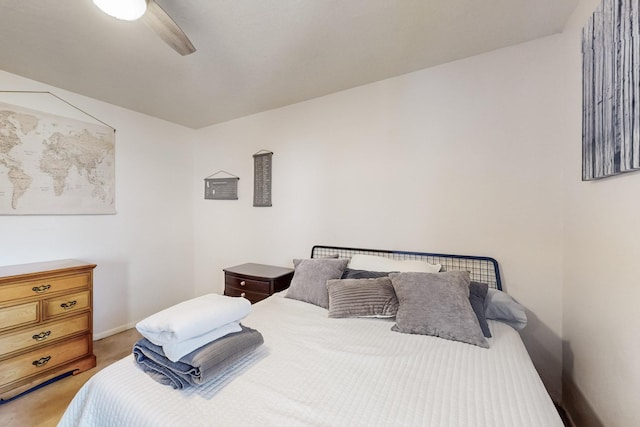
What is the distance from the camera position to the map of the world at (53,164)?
2.14 metres

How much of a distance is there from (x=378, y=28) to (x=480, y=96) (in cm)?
94

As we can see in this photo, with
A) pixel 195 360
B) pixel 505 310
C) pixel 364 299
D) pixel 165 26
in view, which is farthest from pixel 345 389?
pixel 165 26

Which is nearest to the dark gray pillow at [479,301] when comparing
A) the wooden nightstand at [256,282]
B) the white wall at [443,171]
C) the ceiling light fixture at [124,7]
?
the white wall at [443,171]

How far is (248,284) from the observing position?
2.45m

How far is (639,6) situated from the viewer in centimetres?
94

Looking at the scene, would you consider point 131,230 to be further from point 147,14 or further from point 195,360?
point 195,360

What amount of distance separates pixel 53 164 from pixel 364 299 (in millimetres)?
3073

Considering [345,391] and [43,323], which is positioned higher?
[345,391]

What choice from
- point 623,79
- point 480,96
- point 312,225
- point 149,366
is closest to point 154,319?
point 149,366

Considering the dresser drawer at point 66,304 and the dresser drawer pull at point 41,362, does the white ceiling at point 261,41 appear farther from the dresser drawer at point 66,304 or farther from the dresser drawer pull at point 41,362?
the dresser drawer pull at point 41,362

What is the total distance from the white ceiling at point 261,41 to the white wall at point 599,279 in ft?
1.84

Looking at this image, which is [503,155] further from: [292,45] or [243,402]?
[243,402]

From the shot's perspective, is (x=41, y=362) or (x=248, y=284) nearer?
(x=41, y=362)

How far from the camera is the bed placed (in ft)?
2.69
